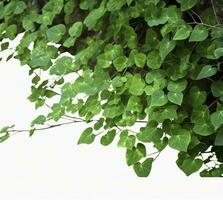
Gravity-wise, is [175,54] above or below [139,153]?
above

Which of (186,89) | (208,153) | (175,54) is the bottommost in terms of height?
(208,153)

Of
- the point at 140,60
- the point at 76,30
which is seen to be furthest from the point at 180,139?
the point at 76,30

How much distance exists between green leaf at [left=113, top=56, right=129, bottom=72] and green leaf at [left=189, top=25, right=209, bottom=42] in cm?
27

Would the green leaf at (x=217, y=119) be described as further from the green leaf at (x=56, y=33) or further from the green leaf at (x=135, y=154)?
the green leaf at (x=56, y=33)

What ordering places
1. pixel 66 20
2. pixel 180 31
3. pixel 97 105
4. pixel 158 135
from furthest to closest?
1. pixel 66 20
2. pixel 97 105
3. pixel 158 135
4. pixel 180 31

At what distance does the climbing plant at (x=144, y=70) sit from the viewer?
5.29 ft

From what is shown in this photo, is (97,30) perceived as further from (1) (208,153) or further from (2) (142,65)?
(1) (208,153)

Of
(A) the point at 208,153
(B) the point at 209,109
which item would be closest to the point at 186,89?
(B) the point at 209,109

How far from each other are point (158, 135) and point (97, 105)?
26 cm

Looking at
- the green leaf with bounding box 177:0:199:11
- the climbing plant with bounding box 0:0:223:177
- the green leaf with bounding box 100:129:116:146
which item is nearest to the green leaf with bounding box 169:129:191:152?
the climbing plant with bounding box 0:0:223:177

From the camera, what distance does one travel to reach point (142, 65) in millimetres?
1678

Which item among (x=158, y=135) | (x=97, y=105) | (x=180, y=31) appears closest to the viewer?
(x=180, y=31)

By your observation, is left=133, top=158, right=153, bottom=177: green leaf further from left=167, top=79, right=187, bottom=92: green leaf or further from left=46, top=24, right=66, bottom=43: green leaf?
left=46, top=24, right=66, bottom=43: green leaf

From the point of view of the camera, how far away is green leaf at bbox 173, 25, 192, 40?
60.9 inches
